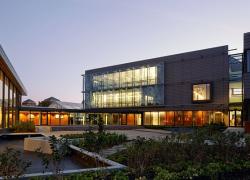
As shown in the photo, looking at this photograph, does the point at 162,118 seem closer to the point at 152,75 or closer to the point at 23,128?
the point at 152,75

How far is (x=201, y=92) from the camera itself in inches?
1903

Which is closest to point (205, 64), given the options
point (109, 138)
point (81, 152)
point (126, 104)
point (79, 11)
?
point (126, 104)

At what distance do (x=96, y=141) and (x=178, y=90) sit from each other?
42.3m

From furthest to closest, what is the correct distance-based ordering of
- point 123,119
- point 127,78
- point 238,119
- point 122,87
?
point 122,87 → point 127,78 → point 123,119 → point 238,119

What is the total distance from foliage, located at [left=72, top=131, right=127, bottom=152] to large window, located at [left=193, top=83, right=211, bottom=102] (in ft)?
96.0

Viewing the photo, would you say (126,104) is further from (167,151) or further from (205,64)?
(167,151)

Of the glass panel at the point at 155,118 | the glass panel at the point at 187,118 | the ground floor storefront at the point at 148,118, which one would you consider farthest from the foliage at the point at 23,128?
the glass panel at the point at 155,118

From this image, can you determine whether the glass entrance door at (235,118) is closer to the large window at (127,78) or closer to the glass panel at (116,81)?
the large window at (127,78)

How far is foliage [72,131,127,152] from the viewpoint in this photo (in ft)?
33.5

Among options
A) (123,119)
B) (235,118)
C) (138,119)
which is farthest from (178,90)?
(235,118)

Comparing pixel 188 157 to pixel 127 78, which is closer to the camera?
pixel 188 157

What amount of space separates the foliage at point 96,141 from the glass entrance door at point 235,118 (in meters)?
26.6

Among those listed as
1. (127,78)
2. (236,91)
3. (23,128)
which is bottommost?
(23,128)

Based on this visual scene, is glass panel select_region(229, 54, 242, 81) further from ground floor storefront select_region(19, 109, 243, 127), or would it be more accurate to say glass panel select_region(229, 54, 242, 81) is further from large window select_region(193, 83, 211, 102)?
ground floor storefront select_region(19, 109, 243, 127)
